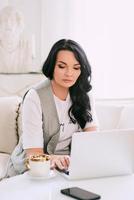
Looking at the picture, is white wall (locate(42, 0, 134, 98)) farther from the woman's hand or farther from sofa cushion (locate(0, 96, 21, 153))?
the woman's hand

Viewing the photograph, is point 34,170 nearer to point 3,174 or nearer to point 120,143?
point 120,143

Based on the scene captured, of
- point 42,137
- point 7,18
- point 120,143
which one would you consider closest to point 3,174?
point 42,137

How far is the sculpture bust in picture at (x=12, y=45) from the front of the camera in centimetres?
291

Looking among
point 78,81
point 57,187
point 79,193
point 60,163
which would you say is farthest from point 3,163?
point 79,193

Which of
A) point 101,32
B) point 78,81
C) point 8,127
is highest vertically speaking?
point 101,32

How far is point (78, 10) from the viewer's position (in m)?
2.97

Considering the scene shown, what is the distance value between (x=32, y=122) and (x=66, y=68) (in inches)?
11.7

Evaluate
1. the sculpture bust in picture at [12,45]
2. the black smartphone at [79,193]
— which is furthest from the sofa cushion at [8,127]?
the black smartphone at [79,193]

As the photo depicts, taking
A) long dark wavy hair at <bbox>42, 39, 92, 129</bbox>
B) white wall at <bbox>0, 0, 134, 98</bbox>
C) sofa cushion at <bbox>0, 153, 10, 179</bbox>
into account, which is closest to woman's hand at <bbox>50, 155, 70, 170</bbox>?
long dark wavy hair at <bbox>42, 39, 92, 129</bbox>

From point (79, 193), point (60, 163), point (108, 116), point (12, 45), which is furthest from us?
point (12, 45)

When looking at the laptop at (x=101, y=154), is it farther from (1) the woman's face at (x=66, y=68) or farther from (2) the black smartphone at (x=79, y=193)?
(1) the woman's face at (x=66, y=68)

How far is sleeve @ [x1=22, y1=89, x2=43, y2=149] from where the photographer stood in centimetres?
179

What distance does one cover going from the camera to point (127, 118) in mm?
2359

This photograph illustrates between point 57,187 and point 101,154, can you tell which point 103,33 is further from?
point 57,187
